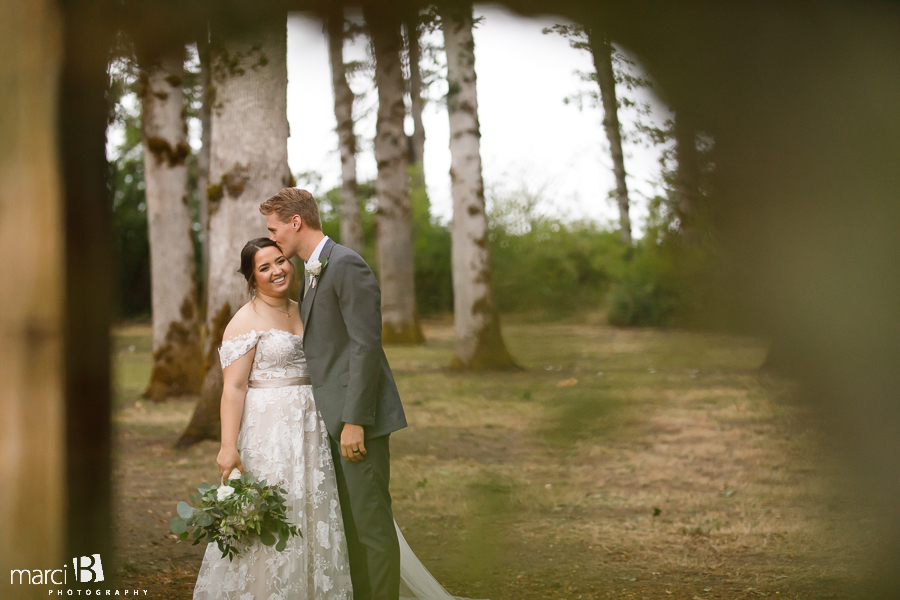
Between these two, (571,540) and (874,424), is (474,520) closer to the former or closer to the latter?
(874,424)

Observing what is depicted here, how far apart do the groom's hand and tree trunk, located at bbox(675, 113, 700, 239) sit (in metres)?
2.41

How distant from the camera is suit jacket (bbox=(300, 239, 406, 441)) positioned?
2.81m

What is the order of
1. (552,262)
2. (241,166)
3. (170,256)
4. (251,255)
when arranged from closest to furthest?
(552,262) < (251,255) < (241,166) < (170,256)

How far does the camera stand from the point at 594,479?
20.2 feet

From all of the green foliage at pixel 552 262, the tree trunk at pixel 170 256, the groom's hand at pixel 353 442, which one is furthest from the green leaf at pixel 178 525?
the tree trunk at pixel 170 256

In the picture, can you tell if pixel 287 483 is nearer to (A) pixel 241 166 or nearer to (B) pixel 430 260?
(A) pixel 241 166

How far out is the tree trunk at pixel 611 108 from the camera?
0.57 metres

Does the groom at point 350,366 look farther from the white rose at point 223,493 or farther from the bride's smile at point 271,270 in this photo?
the white rose at point 223,493

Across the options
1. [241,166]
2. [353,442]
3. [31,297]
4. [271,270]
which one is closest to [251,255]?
[271,270]

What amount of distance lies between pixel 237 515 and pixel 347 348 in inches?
29.5

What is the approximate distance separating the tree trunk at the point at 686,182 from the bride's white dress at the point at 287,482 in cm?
266

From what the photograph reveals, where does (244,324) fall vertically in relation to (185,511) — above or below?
above

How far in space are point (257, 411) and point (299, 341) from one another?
1.10ft

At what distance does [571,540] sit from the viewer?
15.4 feet
